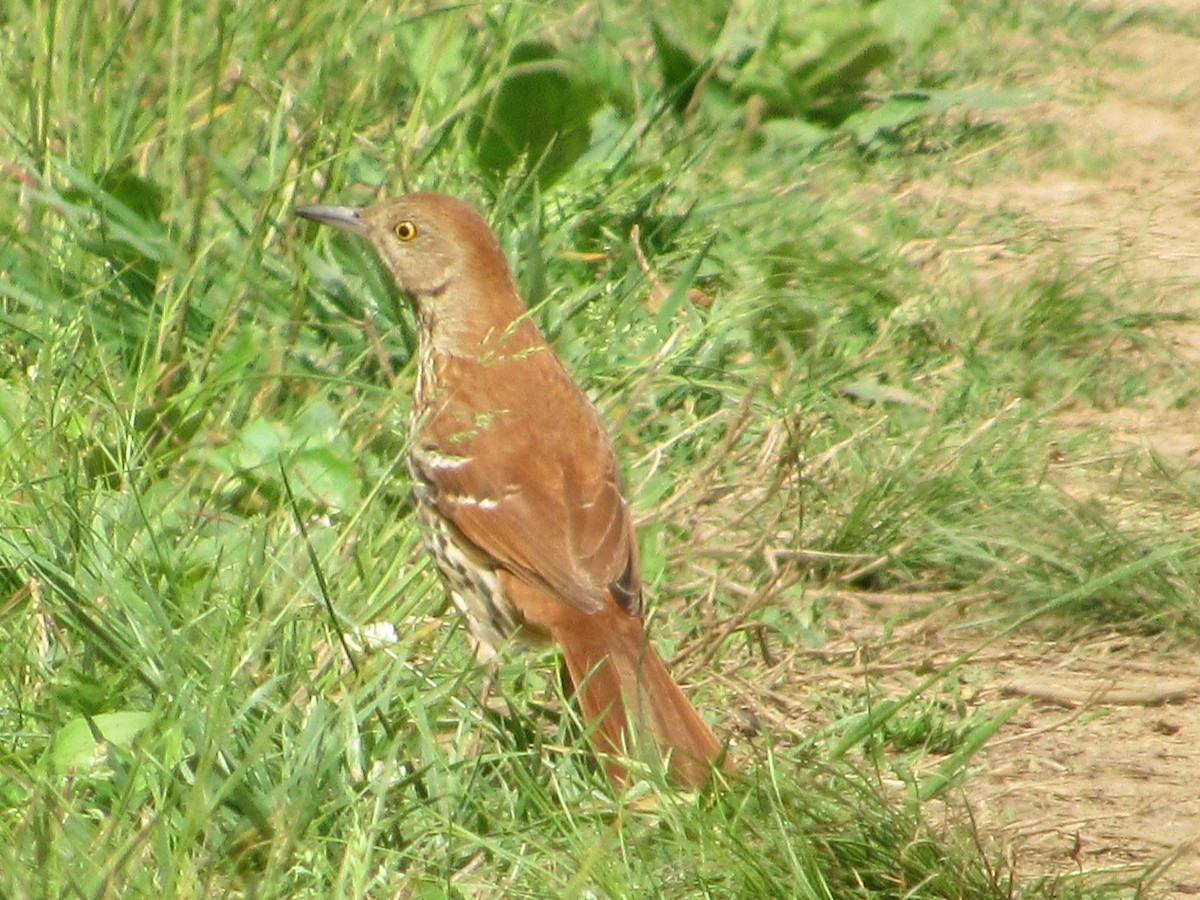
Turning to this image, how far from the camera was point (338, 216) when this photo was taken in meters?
4.32

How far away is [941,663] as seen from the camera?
3.74 m

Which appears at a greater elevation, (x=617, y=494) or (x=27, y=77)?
(x=27, y=77)

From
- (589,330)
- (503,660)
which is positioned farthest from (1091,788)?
(589,330)

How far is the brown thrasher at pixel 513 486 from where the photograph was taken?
10.7 ft

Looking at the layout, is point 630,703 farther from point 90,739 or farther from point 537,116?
point 537,116

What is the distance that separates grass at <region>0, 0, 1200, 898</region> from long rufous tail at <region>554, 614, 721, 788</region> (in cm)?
7

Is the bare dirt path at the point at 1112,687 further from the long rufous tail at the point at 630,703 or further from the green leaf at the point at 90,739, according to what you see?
the green leaf at the point at 90,739

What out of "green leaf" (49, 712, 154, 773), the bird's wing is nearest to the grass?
"green leaf" (49, 712, 154, 773)

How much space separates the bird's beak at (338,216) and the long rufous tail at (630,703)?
4.09 feet

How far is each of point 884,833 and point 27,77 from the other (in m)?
2.69

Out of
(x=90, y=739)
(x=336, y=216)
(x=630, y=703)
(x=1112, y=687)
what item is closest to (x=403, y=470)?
(x=336, y=216)

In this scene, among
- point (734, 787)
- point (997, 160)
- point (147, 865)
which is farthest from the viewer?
point (997, 160)

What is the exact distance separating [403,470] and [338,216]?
670 millimetres

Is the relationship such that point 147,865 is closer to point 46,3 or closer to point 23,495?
point 23,495
